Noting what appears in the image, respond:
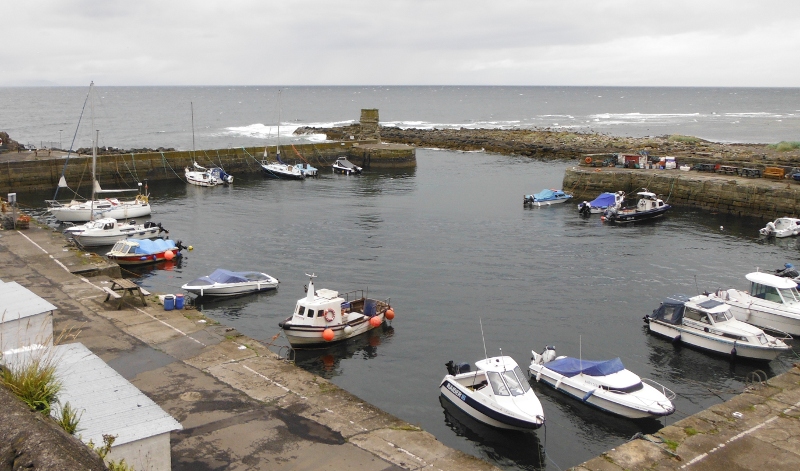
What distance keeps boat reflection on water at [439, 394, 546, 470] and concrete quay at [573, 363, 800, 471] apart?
360 centimetres

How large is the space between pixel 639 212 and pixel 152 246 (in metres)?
36.2

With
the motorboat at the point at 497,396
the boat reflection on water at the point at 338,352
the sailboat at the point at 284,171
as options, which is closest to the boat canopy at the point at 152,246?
the boat reflection on water at the point at 338,352

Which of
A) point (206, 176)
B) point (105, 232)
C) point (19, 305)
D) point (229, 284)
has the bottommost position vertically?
point (229, 284)

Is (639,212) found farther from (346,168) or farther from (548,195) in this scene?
(346,168)

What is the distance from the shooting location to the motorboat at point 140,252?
37.6m

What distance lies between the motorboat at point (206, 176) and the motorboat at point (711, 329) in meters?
50.3

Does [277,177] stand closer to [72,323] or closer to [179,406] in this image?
[72,323]

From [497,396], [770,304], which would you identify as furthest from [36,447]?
[770,304]

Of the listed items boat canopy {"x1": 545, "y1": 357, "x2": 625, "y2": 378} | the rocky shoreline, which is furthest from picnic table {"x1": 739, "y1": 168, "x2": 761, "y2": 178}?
boat canopy {"x1": 545, "y1": 357, "x2": 625, "y2": 378}

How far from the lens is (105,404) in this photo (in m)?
11.7

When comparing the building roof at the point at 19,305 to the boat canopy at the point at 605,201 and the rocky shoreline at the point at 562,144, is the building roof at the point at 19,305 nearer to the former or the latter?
the boat canopy at the point at 605,201

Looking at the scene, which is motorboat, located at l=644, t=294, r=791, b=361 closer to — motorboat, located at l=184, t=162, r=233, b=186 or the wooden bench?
the wooden bench

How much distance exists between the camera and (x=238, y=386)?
62.2 feet

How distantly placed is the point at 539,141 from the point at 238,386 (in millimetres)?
87208
